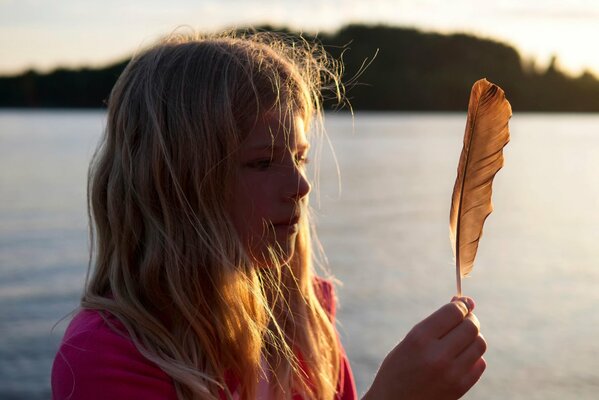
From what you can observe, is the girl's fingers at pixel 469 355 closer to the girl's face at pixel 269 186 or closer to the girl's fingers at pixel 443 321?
the girl's fingers at pixel 443 321

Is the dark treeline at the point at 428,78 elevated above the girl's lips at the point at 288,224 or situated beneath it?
situated beneath

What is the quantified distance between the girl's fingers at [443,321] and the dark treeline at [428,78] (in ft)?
208

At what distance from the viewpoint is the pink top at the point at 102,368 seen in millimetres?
1914

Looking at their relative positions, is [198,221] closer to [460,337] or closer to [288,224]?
[288,224]

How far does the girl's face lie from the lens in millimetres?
2160

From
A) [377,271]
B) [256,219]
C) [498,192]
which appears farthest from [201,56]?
[498,192]

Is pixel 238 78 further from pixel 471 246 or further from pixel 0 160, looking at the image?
pixel 0 160

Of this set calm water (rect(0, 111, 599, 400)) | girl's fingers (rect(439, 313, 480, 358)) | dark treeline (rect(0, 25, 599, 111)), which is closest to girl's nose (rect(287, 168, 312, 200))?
girl's fingers (rect(439, 313, 480, 358))

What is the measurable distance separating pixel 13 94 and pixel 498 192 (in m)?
69.9

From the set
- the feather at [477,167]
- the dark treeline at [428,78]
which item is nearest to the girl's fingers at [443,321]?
the feather at [477,167]

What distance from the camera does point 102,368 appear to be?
194cm

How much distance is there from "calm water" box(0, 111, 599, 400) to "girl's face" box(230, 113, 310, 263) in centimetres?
146

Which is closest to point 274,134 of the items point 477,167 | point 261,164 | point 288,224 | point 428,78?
point 261,164

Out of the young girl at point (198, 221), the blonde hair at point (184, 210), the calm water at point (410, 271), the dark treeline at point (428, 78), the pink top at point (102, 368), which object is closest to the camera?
the pink top at point (102, 368)
